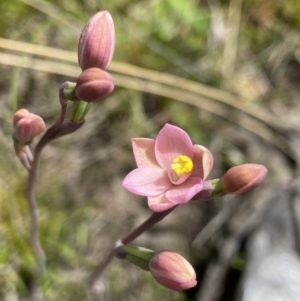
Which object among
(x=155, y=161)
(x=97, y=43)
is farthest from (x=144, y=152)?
(x=97, y=43)

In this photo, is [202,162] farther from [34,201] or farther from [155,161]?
[34,201]

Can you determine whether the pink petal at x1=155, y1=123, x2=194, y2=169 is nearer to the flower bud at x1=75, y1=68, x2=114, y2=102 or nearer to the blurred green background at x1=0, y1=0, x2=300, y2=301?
the flower bud at x1=75, y1=68, x2=114, y2=102

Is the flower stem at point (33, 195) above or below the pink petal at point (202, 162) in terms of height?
below

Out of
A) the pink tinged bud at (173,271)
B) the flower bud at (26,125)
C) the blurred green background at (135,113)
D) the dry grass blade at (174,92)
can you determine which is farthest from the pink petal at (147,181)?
the dry grass blade at (174,92)

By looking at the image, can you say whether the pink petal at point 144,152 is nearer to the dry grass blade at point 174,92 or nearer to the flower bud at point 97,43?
the flower bud at point 97,43

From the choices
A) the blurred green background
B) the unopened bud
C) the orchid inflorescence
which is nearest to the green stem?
the orchid inflorescence

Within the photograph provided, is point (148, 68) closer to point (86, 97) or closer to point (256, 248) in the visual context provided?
point (256, 248)

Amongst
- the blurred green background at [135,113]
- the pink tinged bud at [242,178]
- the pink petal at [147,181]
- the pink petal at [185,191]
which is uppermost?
the pink tinged bud at [242,178]

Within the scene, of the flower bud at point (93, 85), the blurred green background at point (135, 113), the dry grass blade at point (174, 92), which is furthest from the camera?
the dry grass blade at point (174, 92)
